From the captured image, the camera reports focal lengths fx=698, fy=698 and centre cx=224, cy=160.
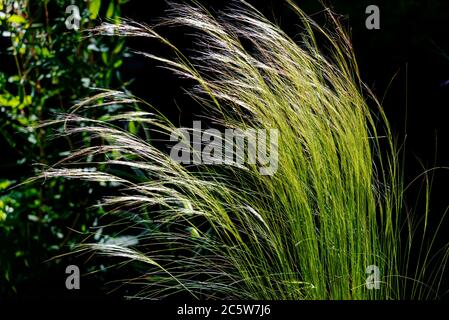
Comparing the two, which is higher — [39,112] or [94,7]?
[94,7]

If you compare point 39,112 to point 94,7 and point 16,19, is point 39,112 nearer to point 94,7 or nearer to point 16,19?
point 16,19

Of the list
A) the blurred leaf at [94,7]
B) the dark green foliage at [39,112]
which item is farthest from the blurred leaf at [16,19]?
the blurred leaf at [94,7]

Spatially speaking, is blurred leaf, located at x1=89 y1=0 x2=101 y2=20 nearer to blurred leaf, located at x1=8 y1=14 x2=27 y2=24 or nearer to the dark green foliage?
the dark green foliage

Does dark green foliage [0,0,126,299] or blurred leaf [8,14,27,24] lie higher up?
blurred leaf [8,14,27,24]

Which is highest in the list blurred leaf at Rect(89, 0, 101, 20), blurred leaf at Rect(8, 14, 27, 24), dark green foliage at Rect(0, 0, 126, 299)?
blurred leaf at Rect(89, 0, 101, 20)

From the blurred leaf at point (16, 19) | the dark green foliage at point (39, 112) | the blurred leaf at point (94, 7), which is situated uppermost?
the blurred leaf at point (94, 7)

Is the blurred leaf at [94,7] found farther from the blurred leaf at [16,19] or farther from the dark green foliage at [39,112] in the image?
the blurred leaf at [16,19]

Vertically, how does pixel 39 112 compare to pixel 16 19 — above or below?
below

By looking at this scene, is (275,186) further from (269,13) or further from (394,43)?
(394,43)

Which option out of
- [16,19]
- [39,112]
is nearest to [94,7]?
[16,19]

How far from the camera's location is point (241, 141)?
236 cm

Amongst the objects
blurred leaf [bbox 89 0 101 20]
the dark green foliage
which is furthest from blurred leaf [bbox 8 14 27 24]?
blurred leaf [bbox 89 0 101 20]

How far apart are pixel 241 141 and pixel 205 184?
192mm
